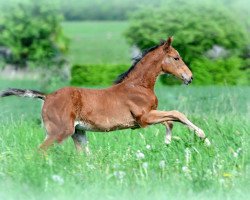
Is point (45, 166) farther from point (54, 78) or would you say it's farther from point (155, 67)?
point (54, 78)

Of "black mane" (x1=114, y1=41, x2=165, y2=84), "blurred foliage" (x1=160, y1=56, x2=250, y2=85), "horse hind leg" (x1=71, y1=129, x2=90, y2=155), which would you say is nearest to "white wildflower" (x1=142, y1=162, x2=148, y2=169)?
"horse hind leg" (x1=71, y1=129, x2=90, y2=155)

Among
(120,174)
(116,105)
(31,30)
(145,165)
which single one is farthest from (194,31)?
(120,174)

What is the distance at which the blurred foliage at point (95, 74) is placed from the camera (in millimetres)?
26844

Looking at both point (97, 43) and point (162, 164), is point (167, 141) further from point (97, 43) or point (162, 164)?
point (97, 43)

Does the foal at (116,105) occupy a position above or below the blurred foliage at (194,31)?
above

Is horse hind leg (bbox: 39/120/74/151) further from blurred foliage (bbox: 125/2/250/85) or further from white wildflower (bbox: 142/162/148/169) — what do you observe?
blurred foliage (bbox: 125/2/250/85)

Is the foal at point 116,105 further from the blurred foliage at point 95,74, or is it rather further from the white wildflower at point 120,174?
the blurred foliage at point 95,74

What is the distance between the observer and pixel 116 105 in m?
9.93

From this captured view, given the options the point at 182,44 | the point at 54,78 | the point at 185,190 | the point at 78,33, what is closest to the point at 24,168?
the point at 185,190

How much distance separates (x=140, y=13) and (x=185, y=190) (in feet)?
74.5

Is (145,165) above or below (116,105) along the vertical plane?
above

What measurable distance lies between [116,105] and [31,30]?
2226cm

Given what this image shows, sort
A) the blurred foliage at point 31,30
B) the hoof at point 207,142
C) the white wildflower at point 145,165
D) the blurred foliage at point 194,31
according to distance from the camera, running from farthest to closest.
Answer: the blurred foliage at point 31,30 → the blurred foliage at point 194,31 → the hoof at point 207,142 → the white wildflower at point 145,165

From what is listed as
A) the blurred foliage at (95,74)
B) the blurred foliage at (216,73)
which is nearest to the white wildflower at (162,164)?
the blurred foliage at (216,73)
